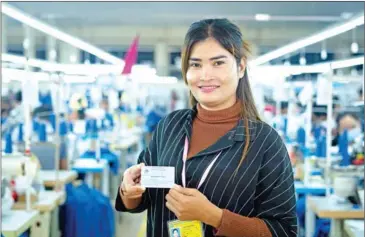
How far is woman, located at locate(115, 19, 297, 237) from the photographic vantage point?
4.10 ft

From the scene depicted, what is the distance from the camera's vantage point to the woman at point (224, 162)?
4.10 ft

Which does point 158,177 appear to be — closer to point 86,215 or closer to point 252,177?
point 252,177

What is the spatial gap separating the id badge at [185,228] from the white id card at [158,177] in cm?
11

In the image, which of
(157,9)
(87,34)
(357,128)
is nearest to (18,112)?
(357,128)

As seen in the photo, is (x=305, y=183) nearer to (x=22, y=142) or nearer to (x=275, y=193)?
(x=22, y=142)

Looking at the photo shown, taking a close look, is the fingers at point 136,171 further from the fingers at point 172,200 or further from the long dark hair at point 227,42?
the long dark hair at point 227,42

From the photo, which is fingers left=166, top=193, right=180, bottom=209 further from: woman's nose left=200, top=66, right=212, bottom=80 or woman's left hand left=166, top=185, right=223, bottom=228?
woman's nose left=200, top=66, right=212, bottom=80

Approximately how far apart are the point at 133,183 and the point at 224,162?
233 mm

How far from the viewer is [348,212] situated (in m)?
3.19

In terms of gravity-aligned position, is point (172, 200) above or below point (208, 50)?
below

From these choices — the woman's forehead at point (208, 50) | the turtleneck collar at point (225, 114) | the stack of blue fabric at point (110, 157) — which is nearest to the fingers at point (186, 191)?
the turtleneck collar at point (225, 114)

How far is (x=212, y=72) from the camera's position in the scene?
1.27 meters

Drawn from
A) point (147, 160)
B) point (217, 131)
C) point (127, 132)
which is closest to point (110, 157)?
point (127, 132)

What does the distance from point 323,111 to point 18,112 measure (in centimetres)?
398
